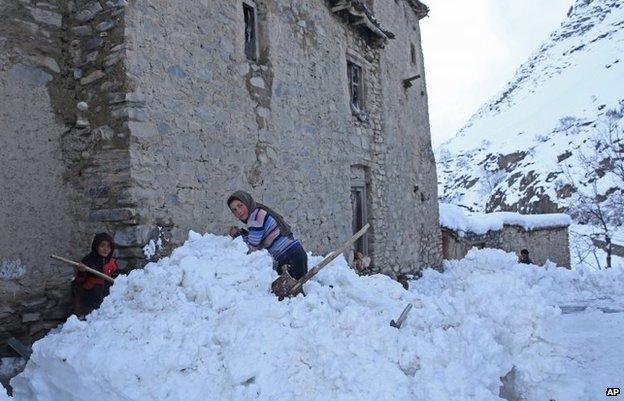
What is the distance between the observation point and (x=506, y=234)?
15297 mm


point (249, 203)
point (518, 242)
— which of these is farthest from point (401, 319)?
point (518, 242)

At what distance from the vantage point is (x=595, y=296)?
8.23 m

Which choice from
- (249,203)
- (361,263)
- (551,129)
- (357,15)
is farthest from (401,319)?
(551,129)

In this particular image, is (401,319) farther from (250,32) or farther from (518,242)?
(518,242)

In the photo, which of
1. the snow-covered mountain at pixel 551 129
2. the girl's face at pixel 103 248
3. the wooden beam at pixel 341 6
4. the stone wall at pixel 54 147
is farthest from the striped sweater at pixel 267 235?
the snow-covered mountain at pixel 551 129

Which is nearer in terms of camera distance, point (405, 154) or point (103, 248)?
point (103, 248)

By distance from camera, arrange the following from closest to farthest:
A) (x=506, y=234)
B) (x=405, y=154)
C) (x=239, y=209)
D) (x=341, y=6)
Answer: (x=239, y=209)
(x=341, y=6)
(x=405, y=154)
(x=506, y=234)

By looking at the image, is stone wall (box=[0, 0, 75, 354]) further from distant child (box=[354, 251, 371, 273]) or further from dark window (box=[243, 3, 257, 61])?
distant child (box=[354, 251, 371, 273])

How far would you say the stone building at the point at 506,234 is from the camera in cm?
1413

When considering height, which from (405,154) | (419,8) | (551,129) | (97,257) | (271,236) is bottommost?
(97,257)

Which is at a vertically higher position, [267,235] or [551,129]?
[551,129]


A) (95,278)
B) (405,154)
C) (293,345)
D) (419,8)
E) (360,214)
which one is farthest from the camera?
(419,8)

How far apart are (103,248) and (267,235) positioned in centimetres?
143

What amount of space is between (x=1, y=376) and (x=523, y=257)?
10913 mm
